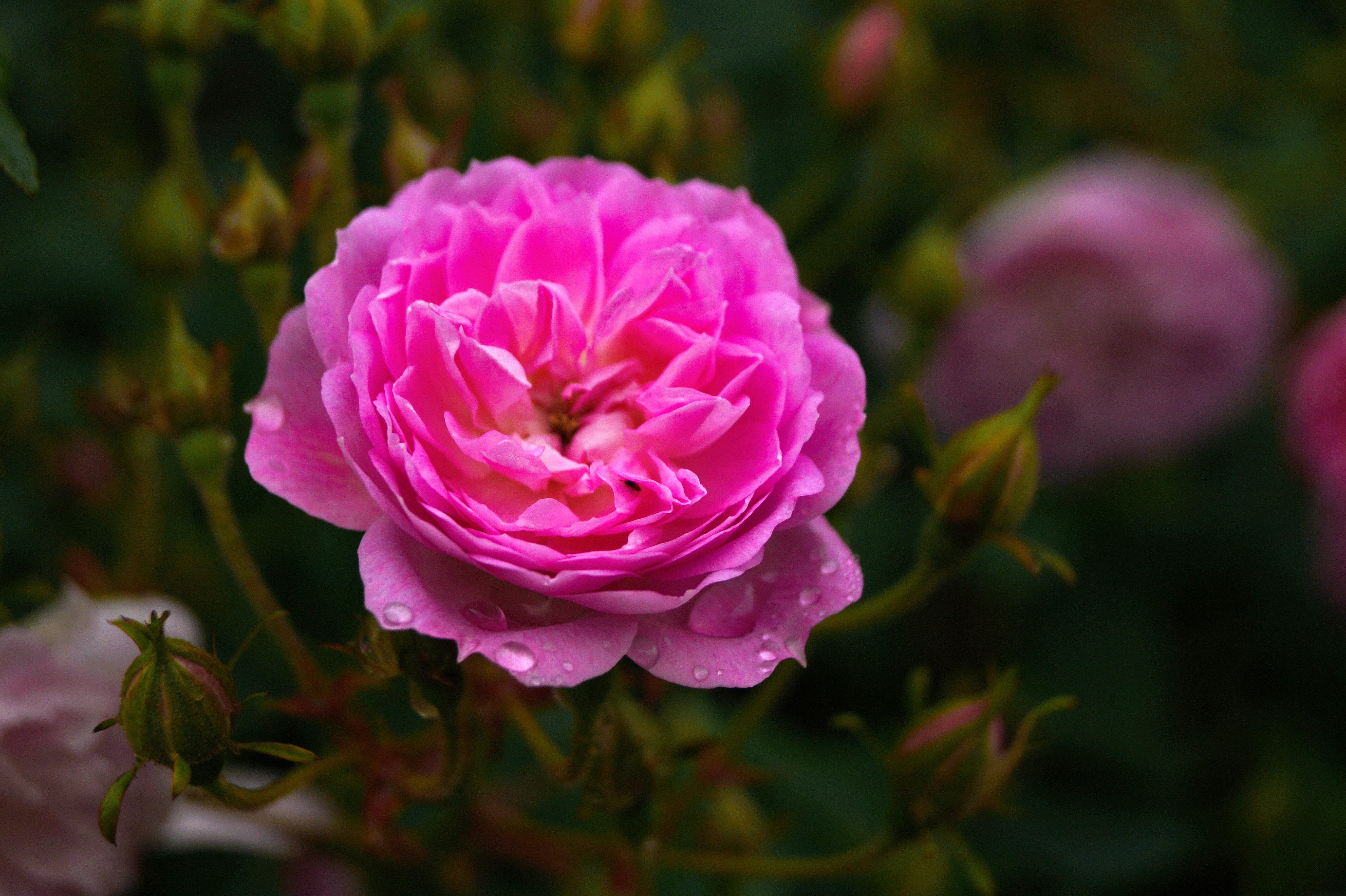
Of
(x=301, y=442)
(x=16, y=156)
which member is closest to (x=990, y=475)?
(x=301, y=442)

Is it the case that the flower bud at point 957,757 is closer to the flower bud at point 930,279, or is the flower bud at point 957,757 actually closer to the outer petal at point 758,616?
the outer petal at point 758,616

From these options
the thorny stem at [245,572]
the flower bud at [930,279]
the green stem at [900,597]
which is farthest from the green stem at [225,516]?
the flower bud at [930,279]

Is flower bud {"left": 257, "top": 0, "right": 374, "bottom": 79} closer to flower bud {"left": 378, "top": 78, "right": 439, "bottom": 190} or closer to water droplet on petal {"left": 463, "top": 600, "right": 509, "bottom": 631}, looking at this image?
flower bud {"left": 378, "top": 78, "right": 439, "bottom": 190}

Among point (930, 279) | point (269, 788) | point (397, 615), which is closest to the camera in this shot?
point (397, 615)

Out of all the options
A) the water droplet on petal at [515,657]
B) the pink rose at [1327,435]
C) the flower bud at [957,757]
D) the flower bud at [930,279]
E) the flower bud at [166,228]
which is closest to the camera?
the water droplet on petal at [515,657]

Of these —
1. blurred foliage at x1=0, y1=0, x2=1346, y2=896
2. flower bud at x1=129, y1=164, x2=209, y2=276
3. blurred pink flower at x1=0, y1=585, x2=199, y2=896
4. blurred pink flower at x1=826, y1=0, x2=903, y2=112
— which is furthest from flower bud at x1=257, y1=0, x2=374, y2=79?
blurred pink flower at x1=826, y1=0, x2=903, y2=112

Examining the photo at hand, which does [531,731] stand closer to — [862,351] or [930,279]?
[930,279]
